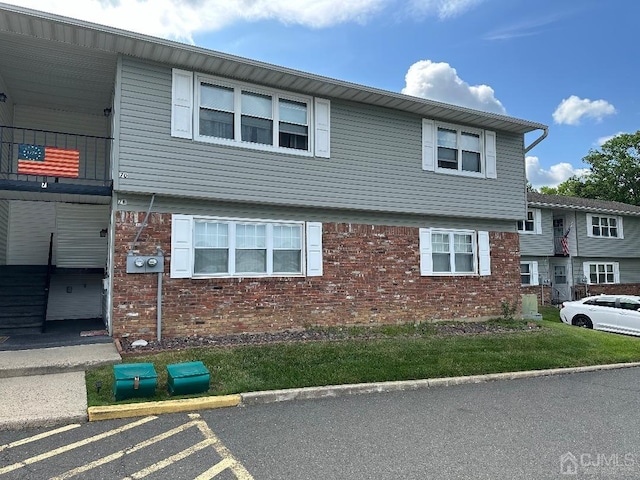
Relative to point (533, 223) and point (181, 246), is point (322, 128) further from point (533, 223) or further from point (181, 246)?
point (533, 223)

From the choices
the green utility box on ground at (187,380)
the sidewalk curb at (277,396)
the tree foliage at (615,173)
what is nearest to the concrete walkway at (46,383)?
the sidewalk curb at (277,396)

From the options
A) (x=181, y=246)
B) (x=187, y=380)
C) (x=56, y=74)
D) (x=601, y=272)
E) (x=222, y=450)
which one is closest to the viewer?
(x=222, y=450)

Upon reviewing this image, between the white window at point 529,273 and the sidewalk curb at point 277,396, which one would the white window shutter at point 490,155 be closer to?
the sidewalk curb at point 277,396

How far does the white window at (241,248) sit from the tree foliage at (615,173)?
41.6m

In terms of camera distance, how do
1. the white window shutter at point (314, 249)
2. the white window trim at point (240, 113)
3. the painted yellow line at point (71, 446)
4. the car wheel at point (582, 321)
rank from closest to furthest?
the painted yellow line at point (71, 446)
the white window trim at point (240, 113)
the white window shutter at point (314, 249)
the car wheel at point (582, 321)

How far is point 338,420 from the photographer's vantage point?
5383 millimetres

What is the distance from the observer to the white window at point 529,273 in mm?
24203

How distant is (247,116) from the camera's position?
10.1 meters

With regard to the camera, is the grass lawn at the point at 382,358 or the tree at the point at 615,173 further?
the tree at the point at 615,173

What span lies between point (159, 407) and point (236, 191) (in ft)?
17.4

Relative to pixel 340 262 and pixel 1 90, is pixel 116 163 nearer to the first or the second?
pixel 1 90

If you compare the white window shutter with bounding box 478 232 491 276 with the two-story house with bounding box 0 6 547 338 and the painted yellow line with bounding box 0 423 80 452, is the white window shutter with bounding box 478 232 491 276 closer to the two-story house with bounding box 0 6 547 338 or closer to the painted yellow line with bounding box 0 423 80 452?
the two-story house with bounding box 0 6 547 338

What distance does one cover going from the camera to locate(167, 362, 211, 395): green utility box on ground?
5828mm

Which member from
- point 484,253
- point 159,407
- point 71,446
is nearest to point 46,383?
point 159,407
